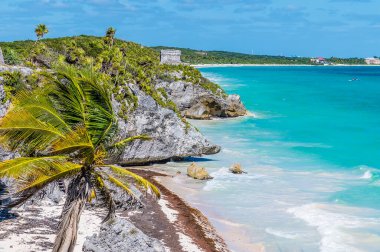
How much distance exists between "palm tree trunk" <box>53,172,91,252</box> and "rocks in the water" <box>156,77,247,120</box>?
125 ft

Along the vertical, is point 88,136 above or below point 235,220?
above

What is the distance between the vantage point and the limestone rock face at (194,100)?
48.7m

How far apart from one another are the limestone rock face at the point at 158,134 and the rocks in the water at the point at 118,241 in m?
11.4

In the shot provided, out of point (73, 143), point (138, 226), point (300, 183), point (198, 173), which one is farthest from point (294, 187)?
point (73, 143)

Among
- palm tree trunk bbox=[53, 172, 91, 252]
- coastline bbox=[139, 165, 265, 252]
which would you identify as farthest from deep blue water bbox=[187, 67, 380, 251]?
palm tree trunk bbox=[53, 172, 91, 252]

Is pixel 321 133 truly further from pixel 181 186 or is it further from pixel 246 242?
pixel 246 242

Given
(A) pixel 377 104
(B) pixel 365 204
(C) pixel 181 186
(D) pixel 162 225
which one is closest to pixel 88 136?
(D) pixel 162 225

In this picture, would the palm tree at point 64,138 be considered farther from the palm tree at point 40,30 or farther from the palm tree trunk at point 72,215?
the palm tree at point 40,30

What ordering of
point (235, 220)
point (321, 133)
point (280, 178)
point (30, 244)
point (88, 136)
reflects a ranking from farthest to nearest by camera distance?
point (321, 133) < point (280, 178) < point (235, 220) < point (30, 244) < point (88, 136)

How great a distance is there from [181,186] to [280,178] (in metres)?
5.73

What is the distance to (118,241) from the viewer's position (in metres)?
13.0

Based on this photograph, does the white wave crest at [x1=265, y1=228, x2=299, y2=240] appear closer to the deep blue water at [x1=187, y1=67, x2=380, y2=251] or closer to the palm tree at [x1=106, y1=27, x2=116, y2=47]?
the deep blue water at [x1=187, y1=67, x2=380, y2=251]

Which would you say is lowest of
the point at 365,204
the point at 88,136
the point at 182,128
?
the point at 365,204

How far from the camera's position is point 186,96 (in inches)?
1934
